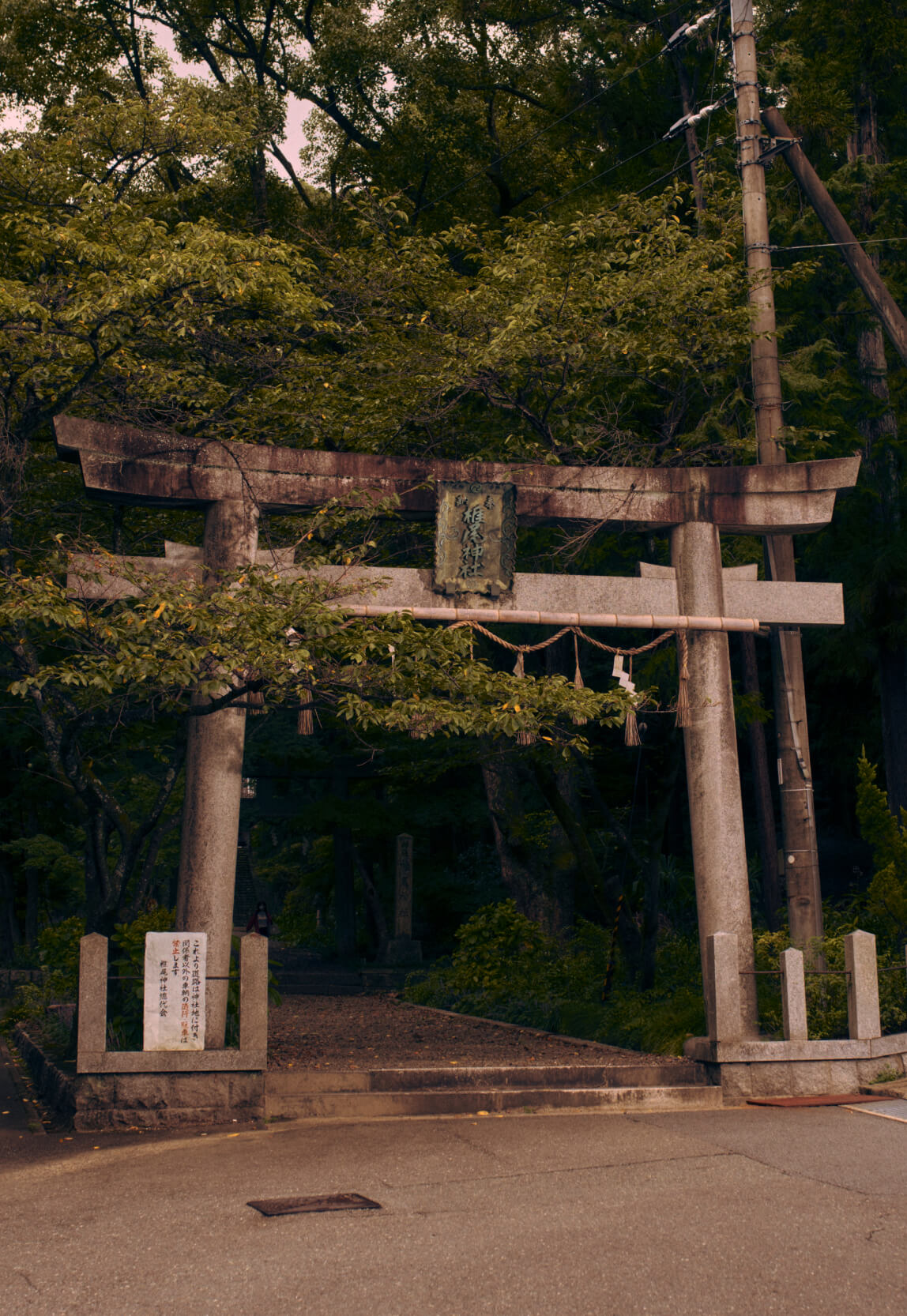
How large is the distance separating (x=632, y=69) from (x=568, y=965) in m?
15.6

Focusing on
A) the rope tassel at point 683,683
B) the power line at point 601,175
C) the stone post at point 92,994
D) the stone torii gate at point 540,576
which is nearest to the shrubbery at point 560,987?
the stone torii gate at point 540,576

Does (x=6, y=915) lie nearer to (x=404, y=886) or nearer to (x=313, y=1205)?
(x=404, y=886)

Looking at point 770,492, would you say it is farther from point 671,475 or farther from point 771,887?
point 771,887

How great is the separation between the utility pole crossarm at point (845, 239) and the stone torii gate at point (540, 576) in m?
4.70

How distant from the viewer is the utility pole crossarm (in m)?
15.3

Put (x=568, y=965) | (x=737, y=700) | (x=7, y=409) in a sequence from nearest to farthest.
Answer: (x=7, y=409)
(x=737, y=700)
(x=568, y=965)

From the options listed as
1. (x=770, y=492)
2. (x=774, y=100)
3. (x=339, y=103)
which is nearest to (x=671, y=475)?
(x=770, y=492)

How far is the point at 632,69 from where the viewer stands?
20.8m

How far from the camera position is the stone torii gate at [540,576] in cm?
1091

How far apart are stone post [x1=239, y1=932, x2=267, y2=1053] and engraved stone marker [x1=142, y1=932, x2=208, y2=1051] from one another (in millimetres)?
364

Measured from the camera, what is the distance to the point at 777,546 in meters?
13.4

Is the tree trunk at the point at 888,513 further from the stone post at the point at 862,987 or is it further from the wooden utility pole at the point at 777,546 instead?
the stone post at the point at 862,987

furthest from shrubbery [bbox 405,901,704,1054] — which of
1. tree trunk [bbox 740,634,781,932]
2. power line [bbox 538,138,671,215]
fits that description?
power line [bbox 538,138,671,215]

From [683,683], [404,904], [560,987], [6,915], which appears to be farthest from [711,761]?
[6,915]
